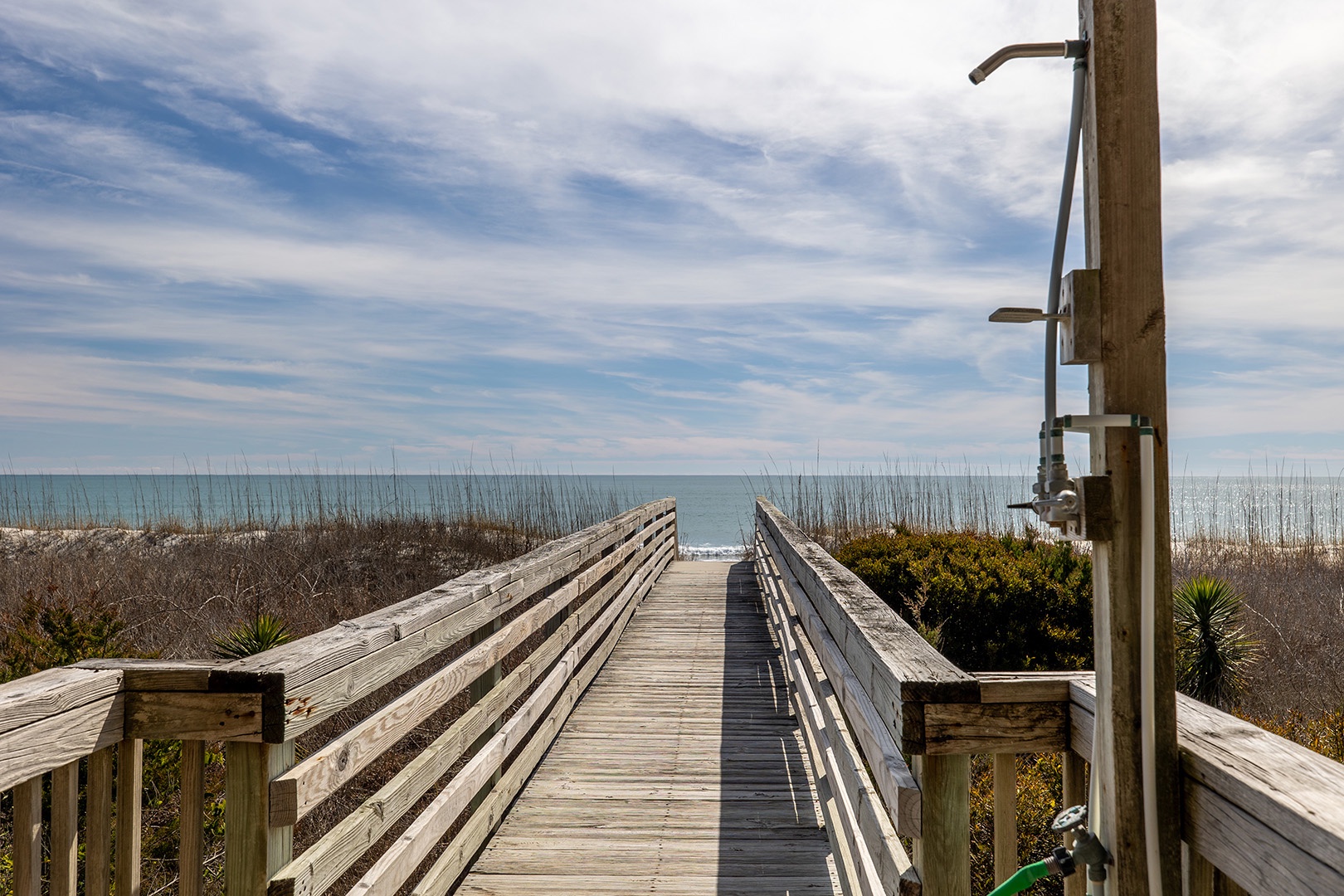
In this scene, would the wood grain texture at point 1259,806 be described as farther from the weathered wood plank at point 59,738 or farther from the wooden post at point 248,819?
the weathered wood plank at point 59,738

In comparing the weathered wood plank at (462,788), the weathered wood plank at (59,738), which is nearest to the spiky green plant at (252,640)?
the weathered wood plank at (462,788)

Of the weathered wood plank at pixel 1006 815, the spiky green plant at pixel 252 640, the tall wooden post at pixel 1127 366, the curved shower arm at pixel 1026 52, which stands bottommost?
the spiky green plant at pixel 252 640

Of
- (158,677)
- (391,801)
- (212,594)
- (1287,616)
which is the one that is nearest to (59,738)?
(158,677)

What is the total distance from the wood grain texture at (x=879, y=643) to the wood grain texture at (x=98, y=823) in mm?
1458

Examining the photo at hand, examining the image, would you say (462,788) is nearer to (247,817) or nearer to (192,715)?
(247,817)

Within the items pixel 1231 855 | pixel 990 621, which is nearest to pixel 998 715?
pixel 1231 855

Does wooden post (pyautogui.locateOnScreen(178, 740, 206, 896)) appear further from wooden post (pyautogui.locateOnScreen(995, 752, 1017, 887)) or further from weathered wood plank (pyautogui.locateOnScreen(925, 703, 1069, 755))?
wooden post (pyautogui.locateOnScreen(995, 752, 1017, 887))

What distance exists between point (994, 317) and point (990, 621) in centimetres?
564

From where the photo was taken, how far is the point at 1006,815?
65.0 inches

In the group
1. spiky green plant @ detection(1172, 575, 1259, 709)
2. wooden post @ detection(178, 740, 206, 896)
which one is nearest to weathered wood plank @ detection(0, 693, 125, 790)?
wooden post @ detection(178, 740, 206, 896)

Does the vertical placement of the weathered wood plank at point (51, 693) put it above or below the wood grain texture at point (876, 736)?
above

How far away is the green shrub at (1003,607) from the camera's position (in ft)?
20.6

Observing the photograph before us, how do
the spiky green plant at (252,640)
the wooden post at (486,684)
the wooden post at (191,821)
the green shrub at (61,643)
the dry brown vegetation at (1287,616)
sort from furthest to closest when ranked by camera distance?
the dry brown vegetation at (1287,616) < the spiky green plant at (252,640) < the green shrub at (61,643) < the wooden post at (486,684) < the wooden post at (191,821)

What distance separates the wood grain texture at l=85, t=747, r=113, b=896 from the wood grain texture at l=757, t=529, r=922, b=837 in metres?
1.46
